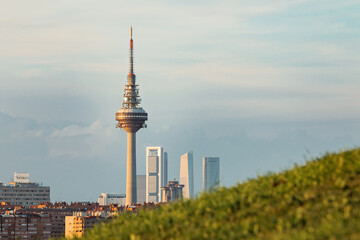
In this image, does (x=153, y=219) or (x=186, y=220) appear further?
(x=153, y=219)

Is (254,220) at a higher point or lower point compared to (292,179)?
lower

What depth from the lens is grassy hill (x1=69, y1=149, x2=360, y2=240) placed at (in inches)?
757

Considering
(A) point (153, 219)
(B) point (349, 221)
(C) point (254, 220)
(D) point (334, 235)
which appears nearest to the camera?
(D) point (334, 235)

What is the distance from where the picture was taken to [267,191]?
74.2ft

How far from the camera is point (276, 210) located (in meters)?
20.8

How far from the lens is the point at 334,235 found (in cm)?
1734

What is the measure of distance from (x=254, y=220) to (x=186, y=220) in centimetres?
243

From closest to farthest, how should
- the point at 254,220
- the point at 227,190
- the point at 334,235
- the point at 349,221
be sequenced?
the point at 334,235 < the point at 349,221 < the point at 254,220 < the point at 227,190

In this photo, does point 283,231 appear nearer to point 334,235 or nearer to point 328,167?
point 334,235

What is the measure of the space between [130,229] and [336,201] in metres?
6.31

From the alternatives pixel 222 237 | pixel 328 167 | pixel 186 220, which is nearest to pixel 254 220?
pixel 222 237

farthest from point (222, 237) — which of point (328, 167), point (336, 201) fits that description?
point (328, 167)

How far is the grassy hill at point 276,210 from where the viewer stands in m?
19.2

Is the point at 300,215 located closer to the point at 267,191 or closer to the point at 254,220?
the point at 254,220
